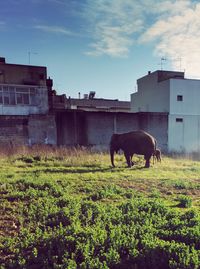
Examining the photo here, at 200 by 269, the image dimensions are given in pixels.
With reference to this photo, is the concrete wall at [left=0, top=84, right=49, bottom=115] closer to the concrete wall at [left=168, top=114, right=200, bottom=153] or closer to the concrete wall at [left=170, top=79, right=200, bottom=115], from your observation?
the concrete wall at [left=168, top=114, right=200, bottom=153]

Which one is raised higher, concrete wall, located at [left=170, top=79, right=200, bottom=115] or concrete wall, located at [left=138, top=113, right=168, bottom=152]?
concrete wall, located at [left=170, top=79, right=200, bottom=115]

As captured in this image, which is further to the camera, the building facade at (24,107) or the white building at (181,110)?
the white building at (181,110)

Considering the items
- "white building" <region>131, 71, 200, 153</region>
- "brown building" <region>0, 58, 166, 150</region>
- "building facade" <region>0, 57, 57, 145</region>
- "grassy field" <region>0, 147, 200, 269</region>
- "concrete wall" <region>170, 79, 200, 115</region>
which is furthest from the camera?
"concrete wall" <region>170, 79, 200, 115</region>

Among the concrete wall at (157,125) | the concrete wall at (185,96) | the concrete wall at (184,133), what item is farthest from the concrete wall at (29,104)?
the concrete wall at (185,96)

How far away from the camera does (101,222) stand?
480 centimetres

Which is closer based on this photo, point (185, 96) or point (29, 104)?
point (29, 104)

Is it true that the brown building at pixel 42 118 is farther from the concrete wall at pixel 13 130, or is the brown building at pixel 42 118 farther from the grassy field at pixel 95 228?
the grassy field at pixel 95 228

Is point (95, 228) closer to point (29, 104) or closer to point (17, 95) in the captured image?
point (29, 104)

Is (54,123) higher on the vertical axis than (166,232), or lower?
higher

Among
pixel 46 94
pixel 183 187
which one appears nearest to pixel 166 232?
pixel 183 187

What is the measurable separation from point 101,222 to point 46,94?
79.8 ft

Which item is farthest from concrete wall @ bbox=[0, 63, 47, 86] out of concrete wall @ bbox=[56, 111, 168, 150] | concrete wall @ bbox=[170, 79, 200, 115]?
concrete wall @ bbox=[170, 79, 200, 115]

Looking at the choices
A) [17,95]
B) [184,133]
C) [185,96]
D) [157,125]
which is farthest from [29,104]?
[185,96]

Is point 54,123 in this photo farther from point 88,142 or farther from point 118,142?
point 118,142
